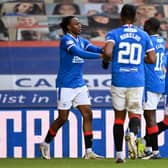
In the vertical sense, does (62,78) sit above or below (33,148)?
above

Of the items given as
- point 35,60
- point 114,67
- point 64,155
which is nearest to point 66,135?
point 64,155

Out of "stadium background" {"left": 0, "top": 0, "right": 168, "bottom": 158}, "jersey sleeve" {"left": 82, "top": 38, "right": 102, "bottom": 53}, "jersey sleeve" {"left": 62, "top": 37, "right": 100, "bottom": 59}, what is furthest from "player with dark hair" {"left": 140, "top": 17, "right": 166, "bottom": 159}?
"stadium background" {"left": 0, "top": 0, "right": 168, "bottom": 158}

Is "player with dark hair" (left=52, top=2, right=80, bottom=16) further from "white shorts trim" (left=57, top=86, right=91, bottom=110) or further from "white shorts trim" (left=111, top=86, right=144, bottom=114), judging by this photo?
"white shorts trim" (left=111, top=86, right=144, bottom=114)

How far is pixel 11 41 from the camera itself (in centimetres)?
1230

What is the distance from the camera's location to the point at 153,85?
11.0 meters

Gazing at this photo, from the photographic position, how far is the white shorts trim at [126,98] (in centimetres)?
987

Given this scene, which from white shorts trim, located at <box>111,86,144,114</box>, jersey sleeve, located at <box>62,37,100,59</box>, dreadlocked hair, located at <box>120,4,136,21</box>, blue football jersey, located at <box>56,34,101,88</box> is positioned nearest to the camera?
dreadlocked hair, located at <box>120,4,136,21</box>

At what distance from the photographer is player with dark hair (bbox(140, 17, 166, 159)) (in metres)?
10.9

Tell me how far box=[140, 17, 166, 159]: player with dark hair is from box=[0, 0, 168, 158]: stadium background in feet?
4.21

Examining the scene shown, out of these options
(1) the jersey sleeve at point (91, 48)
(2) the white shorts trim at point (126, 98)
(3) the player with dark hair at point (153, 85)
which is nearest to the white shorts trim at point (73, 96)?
(1) the jersey sleeve at point (91, 48)

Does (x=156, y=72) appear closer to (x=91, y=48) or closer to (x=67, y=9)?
(x=91, y=48)

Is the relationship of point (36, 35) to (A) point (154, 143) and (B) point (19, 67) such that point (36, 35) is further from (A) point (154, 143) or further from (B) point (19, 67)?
(A) point (154, 143)

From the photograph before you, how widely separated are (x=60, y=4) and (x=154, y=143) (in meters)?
2.56

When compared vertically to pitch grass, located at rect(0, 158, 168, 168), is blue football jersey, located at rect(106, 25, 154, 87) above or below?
above
